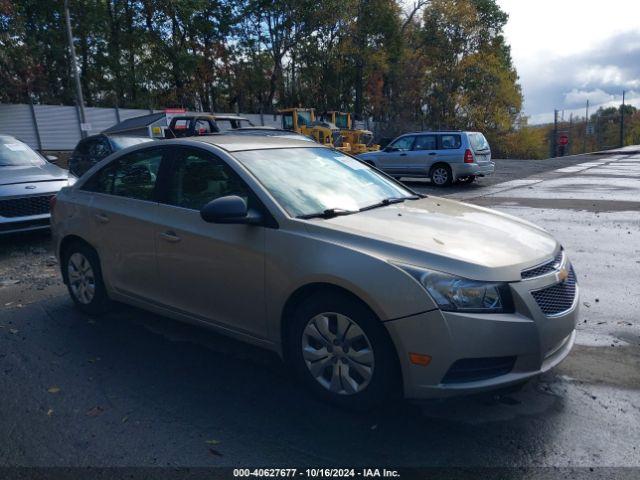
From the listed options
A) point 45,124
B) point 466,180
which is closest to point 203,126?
point 466,180

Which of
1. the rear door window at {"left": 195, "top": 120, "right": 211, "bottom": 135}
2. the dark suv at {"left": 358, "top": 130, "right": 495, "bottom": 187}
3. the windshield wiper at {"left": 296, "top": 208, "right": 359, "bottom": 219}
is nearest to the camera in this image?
the windshield wiper at {"left": 296, "top": 208, "right": 359, "bottom": 219}

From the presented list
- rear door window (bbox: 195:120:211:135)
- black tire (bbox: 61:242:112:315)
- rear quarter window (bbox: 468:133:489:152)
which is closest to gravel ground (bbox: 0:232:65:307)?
black tire (bbox: 61:242:112:315)

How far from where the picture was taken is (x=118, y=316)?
15.8ft

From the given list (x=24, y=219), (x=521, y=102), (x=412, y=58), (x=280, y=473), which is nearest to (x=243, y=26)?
(x=412, y=58)

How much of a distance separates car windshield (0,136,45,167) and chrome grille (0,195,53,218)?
1.26m

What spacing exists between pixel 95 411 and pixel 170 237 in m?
1.29

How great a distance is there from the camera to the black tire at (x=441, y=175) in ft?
52.3

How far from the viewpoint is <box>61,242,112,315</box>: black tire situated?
463 centimetres

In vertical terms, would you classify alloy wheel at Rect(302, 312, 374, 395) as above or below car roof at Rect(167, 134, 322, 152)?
below

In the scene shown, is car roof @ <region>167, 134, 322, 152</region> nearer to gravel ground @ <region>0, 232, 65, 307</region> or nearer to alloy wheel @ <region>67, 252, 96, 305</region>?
alloy wheel @ <region>67, 252, 96, 305</region>

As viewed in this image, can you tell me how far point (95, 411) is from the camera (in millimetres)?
3189

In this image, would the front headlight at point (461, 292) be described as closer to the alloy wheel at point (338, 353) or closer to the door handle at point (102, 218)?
the alloy wheel at point (338, 353)

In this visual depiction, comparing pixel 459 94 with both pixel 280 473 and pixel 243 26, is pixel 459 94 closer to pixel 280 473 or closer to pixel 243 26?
pixel 243 26

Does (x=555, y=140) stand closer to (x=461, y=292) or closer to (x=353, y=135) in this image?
(x=353, y=135)
